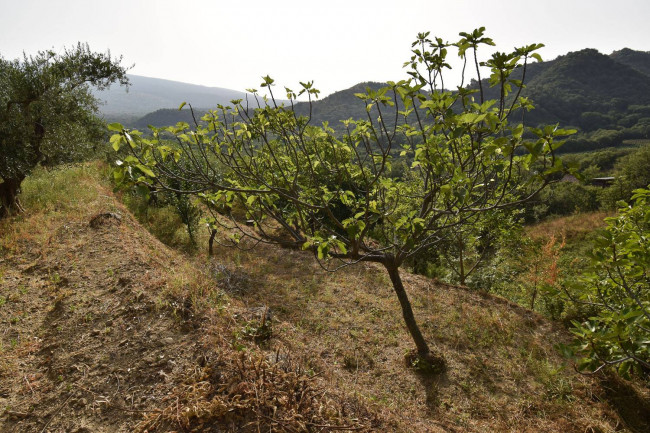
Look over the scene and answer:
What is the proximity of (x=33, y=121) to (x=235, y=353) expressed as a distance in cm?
1172

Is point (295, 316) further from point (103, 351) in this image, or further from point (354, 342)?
point (103, 351)

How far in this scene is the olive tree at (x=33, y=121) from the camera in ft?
30.9

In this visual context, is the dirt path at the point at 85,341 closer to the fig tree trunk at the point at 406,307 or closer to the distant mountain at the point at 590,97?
the fig tree trunk at the point at 406,307

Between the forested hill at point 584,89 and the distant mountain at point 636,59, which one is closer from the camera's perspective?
the forested hill at point 584,89

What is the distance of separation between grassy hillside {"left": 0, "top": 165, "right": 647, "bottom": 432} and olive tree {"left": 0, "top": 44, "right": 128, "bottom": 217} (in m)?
1.54

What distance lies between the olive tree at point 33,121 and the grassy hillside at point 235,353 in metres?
1.54

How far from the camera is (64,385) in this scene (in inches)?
186

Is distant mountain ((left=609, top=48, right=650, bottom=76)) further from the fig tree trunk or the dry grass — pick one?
the fig tree trunk

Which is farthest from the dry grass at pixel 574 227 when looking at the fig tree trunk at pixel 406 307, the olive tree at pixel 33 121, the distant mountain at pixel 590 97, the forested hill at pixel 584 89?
the forested hill at pixel 584 89

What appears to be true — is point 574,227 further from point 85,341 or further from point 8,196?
point 8,196

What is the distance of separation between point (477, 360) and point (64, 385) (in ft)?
28.6

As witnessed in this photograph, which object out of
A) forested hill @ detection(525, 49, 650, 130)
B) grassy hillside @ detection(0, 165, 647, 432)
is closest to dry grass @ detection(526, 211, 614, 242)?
grassy hillside @ detection(0, 165, 647, 432)

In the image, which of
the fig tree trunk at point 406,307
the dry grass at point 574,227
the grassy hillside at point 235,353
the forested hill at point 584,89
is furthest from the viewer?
the forested hill at point 584,89

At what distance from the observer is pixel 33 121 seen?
1025 cm
